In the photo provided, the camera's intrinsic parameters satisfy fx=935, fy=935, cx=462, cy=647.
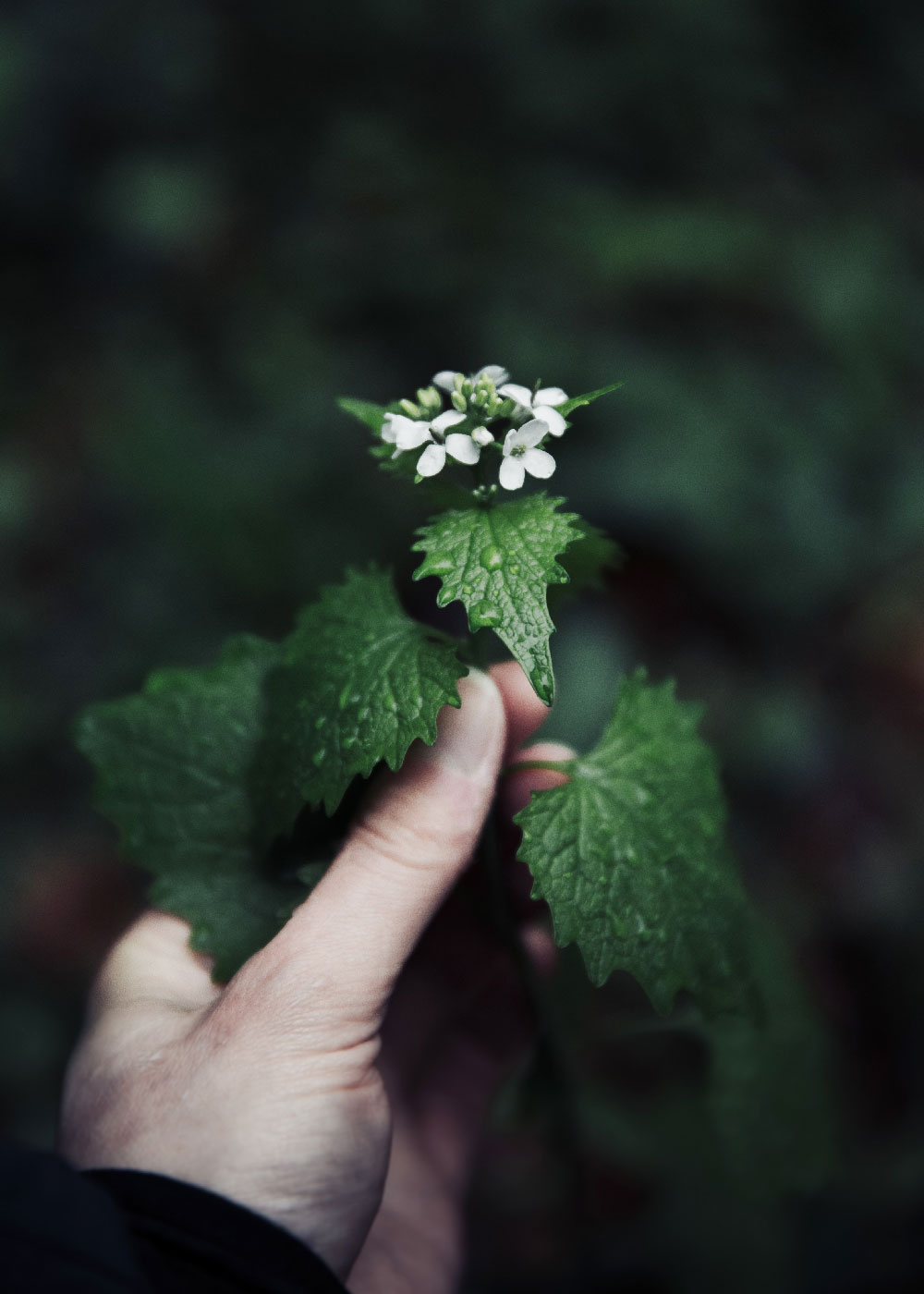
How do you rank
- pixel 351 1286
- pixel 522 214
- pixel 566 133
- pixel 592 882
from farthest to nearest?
1. pixel 566 133
2. pixel 522 214
3. pixel 351 1286
4. pixel 592 882

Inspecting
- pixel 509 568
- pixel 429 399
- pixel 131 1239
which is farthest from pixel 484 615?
pixel 131 1239

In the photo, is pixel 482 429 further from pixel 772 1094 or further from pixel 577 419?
pixel 577 419

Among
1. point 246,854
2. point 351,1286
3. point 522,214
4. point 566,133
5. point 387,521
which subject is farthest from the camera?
point 566,133

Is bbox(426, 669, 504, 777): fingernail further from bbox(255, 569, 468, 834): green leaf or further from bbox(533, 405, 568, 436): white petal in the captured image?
bbox(533, 405, 568, 436): white petal

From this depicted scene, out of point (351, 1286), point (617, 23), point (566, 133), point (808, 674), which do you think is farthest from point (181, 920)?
point (617, 23)

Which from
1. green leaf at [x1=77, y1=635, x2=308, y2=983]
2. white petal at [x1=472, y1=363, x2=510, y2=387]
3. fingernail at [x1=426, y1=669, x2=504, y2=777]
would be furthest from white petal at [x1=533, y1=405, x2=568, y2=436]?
green leaf at [x1=77, y1=635, x2=308, y2=983]

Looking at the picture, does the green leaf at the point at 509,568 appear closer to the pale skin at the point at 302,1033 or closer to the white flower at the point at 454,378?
the white flower at the point at 454,378

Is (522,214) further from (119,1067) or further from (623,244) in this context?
(119,1067)
